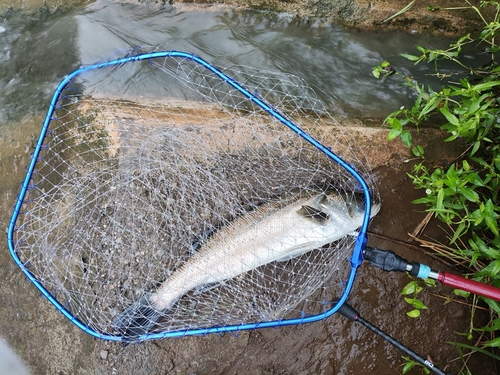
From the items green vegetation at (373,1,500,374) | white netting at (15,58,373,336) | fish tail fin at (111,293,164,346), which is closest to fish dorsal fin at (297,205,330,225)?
white netting at (15,58,373,336)

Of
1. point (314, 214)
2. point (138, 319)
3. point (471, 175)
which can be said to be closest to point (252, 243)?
point (314, 214)

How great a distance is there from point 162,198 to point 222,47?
59.3 inches

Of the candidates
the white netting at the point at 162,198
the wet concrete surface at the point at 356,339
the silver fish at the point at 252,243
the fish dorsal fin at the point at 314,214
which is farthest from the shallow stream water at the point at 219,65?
the fish dorsal fin at the point at 314,214

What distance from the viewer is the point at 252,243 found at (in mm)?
2838

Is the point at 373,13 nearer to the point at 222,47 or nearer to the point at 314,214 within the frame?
the point at 222,47

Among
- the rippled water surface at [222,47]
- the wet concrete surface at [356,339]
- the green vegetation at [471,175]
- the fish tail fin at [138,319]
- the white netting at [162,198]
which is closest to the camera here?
the green vegetation at [471,175]

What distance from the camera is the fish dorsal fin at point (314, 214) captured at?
2857 millimetres

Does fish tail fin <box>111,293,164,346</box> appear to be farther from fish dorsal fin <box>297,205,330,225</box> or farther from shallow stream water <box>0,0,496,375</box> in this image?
fish dorsal fin <box>297,205,330,225</box>

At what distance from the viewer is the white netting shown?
2947mm

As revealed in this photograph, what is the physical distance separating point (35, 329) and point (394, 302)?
301 centimetres

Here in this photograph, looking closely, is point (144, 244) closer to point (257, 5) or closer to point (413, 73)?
point (257, 5)

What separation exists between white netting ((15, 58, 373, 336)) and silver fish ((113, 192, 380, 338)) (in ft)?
0.37

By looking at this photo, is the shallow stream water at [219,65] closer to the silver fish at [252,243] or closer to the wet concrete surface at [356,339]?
the wet concrete surface at [356,339]

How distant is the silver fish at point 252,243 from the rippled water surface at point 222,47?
3.24ft
